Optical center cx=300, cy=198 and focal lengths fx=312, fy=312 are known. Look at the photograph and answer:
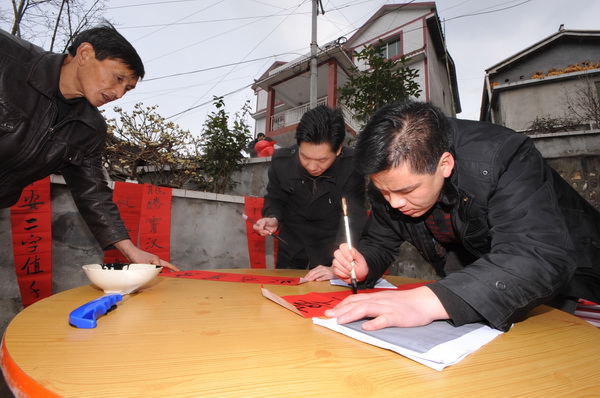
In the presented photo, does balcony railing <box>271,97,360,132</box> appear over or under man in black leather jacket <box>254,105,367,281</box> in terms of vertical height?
over

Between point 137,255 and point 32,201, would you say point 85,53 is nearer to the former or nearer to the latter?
point 137,255

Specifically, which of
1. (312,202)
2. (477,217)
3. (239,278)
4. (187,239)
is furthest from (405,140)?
(187,239)

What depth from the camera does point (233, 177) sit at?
5086 mm

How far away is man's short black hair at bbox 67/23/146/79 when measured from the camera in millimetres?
1520

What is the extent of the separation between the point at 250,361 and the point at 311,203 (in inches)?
74.0

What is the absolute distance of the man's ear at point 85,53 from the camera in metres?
1.53

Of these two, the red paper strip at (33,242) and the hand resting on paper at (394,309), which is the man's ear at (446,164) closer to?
the hand resting on paper at (394,309)

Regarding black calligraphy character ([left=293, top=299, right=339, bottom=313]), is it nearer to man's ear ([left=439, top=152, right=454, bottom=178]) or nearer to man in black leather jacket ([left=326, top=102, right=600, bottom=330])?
man in black leather jacket ([left=326, top=102, right=600, bottom=330])

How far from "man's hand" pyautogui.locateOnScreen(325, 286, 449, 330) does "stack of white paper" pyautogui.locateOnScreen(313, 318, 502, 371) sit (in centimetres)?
2

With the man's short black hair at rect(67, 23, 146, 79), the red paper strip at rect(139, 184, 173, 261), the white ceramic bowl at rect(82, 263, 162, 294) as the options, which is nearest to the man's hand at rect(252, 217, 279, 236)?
the white ceramic bowl at rect(82, 263, 162, 294)

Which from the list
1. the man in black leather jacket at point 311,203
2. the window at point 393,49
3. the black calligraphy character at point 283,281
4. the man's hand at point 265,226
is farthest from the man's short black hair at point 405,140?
the window at point 393,49

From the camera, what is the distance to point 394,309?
80 cm

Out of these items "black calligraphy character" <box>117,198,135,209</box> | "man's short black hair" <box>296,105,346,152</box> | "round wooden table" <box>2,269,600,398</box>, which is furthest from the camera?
"black calligraphy character" <box>117,198,135,209</box>

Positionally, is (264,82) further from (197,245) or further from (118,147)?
(197,245)
